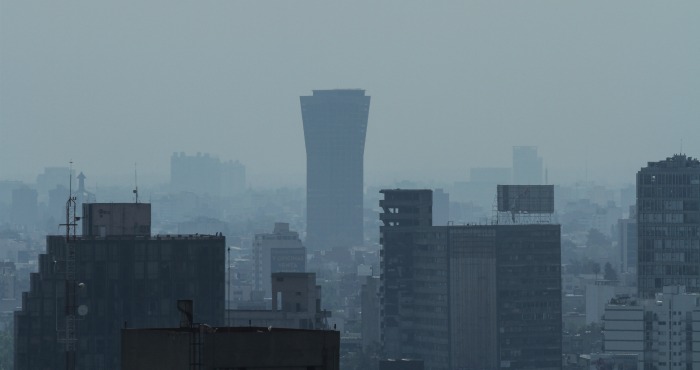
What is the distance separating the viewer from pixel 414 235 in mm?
183250

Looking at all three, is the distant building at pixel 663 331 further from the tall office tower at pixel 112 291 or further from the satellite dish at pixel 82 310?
the satellite dish at pixel 82 310

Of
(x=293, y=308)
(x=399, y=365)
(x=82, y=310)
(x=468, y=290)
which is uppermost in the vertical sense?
(x=468, y=290)

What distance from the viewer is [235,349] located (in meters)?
37.4

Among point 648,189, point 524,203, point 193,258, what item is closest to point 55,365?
point 193,258

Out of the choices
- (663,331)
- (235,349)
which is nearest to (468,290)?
(663,331)

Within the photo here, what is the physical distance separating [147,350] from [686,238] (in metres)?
133

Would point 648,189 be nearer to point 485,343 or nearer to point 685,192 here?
point 685,192

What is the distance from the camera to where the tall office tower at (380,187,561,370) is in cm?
17438

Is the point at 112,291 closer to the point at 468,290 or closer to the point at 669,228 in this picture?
the point at 669,228

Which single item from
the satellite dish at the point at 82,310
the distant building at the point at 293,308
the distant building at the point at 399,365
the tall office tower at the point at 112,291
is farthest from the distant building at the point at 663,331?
the satellite dish at the point at 82,310

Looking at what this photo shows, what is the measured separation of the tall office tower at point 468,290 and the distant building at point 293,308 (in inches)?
2942

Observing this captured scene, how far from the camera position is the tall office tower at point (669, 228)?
A: 16838cm

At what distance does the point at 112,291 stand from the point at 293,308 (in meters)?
17.6

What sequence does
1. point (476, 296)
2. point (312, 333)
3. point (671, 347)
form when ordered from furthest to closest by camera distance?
1. point (476, 296)
2. point (671, 347)
3. point (312, 333)
